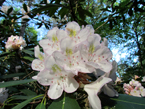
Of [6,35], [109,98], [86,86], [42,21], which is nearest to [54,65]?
[86,86]

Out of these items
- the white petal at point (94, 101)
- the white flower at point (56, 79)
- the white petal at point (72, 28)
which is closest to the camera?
the white petal at point (94, 101)

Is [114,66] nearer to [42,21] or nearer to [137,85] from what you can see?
[137,85]

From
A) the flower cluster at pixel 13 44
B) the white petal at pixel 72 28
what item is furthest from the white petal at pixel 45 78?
the flower cluster at pixel 13 44

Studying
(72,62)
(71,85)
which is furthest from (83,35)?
(71,85)

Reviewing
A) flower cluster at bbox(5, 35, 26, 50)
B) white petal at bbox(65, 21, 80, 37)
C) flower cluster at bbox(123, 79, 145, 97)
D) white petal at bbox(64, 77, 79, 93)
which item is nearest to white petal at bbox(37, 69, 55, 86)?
white petal at bbox(64, 77, 79, 93)

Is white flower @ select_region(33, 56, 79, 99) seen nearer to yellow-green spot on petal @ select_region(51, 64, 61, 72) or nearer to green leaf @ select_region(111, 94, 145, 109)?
yellow-green spot on petal @ select_region(51, 64, 61, 72)

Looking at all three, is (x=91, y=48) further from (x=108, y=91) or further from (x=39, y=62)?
(x=39, y=62)

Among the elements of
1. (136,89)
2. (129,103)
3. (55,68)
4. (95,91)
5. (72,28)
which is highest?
(72,28)

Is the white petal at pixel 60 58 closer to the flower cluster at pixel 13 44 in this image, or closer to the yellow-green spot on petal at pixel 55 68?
the yellow-green spot on petal at pixel 55 68
